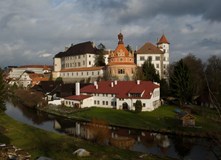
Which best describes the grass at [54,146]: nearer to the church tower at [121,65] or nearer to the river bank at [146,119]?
the river bank at [146,119]

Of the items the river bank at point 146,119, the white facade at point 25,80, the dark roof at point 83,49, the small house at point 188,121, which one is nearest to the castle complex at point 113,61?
the dark roof at point 83,49

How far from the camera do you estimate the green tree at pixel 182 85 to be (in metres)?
40.0

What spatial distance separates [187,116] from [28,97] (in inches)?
1210

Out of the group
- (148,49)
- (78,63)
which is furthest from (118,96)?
(78,63)

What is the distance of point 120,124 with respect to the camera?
29.7 meters

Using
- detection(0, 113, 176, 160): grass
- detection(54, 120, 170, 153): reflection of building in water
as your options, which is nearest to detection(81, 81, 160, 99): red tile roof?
detection(54, 120, 170, 153): reflection of building in water

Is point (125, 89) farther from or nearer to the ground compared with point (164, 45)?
nearer to the ground

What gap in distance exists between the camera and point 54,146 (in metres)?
19.6

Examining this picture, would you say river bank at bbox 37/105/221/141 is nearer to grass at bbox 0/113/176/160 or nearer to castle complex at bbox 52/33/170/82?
grass at bbox 0/113/176/160

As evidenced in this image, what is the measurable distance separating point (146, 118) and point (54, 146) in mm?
14673

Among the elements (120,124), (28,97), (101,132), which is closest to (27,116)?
(28,97)

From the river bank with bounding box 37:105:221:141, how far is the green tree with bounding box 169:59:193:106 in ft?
12.4

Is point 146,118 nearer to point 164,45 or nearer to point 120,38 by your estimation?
point 120,38

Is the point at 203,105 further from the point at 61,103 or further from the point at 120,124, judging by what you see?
the point at 61,103
